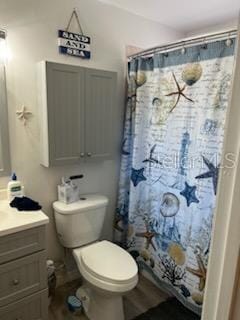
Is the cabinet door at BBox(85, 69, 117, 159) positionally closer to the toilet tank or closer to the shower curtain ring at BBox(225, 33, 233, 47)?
the toilet tank

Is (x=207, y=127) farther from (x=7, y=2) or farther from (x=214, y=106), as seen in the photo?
(x=7, y=2)

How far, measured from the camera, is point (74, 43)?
1837 mm

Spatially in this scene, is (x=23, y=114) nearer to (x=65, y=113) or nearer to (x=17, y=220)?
(x=65, y=113)

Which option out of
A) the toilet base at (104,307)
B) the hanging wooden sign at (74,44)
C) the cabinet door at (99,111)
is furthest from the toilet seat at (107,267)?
the hanging wooden sign at (74,44)

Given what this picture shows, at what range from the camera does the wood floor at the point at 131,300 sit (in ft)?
5.80

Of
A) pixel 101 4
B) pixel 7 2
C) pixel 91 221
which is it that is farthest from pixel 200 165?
pixel 7 2

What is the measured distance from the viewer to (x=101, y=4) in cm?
192

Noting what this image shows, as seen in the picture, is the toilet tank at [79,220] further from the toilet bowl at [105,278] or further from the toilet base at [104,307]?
the toilet base at [104,307]

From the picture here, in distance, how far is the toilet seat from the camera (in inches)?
60.0

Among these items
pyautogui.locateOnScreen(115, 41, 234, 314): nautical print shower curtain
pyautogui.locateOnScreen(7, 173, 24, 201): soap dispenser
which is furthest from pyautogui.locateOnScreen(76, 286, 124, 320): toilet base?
pyautogui.locateOnScreen(7, 173, 24, 201): soap dispenser

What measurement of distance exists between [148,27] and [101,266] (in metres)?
2.09

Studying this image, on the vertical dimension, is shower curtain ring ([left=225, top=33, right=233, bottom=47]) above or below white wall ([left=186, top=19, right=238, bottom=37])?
below

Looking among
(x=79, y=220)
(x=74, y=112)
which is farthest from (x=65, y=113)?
(x=79, y=220)

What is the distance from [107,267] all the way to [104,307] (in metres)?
0.30
